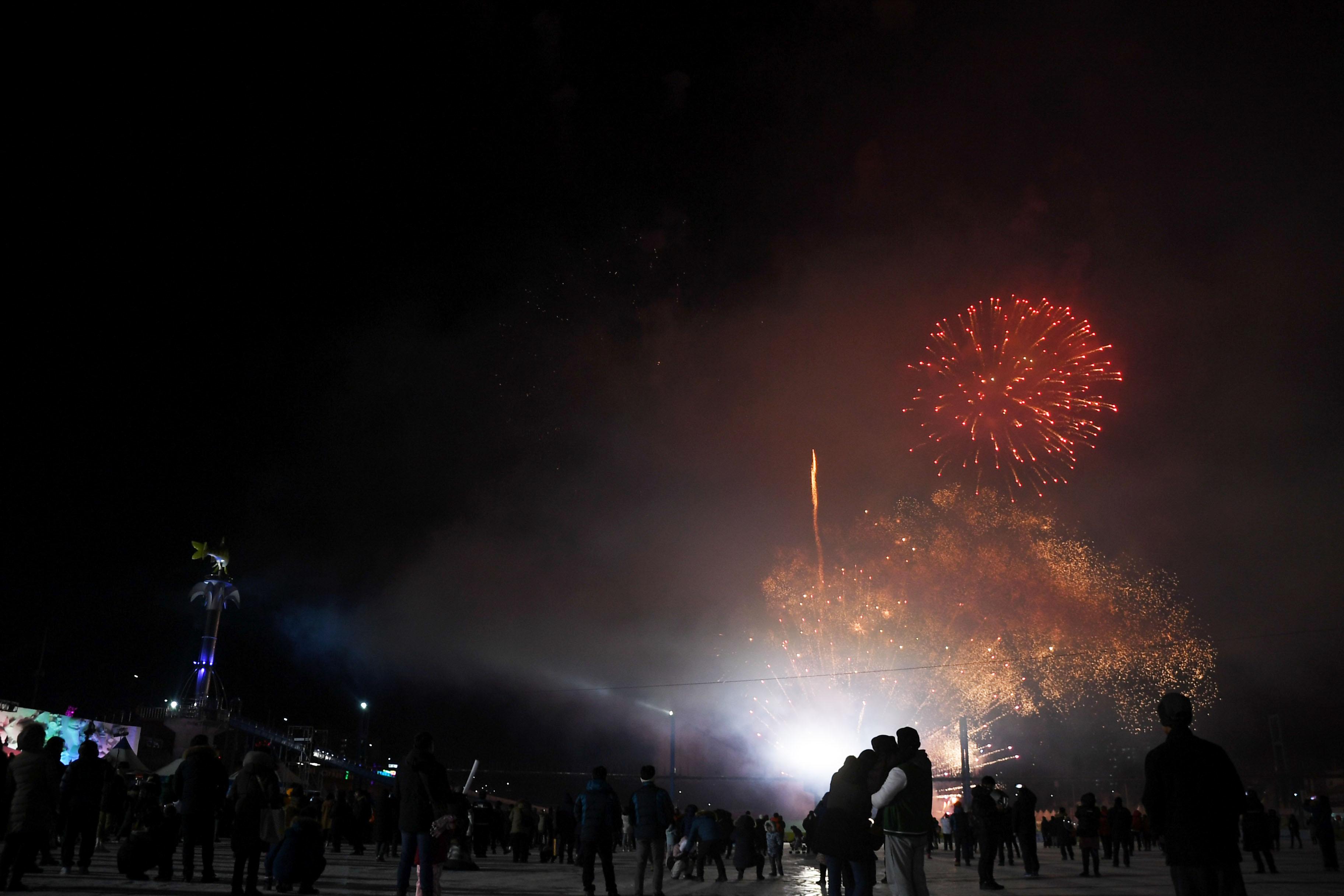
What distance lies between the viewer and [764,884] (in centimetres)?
1536

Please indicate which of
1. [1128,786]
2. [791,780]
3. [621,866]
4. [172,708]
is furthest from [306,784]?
[1128,786]


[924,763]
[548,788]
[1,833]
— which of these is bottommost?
[548,788]

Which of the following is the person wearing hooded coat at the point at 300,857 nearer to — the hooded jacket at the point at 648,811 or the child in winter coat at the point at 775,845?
the hooded jacket at the point at 648,811

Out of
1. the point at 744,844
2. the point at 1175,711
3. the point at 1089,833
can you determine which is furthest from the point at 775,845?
the point at 1175,711

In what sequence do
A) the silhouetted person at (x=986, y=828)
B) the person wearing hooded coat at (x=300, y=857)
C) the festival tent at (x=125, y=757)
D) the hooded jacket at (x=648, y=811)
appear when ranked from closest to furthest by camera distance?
1. the person wearing hooded coat at (x=300, y=857)
2. the hooded jacket at (x=648, y=811)
3. the silhouetted person at (x=986, y=828)
4. the festival tent at (x=125, y=757)

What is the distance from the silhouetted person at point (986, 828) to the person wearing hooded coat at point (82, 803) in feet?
38.8

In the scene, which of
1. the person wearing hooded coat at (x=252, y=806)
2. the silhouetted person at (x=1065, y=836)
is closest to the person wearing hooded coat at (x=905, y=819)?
the person wearing hooded coat at (x=252, y=806)

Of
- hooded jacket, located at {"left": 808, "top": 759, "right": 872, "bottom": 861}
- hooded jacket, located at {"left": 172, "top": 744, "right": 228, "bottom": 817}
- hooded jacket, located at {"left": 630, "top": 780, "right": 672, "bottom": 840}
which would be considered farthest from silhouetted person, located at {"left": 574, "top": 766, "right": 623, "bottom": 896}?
hooded jacket, located at {"left": 172, "top": 744, "right": 228, "bottom": 817}

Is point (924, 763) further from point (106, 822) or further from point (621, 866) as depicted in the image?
point (106, 822)

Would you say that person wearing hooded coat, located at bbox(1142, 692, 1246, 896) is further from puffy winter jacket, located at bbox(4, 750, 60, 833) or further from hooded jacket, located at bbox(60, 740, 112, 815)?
hooded jacket, located at bbox(60, 740, 112, 815)

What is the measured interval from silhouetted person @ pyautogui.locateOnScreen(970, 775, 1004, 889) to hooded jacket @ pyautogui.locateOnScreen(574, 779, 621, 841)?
606cm

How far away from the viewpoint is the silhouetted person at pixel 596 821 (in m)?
10.1

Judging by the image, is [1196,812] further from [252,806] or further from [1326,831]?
[1326,831]

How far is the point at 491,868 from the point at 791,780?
3698cm
